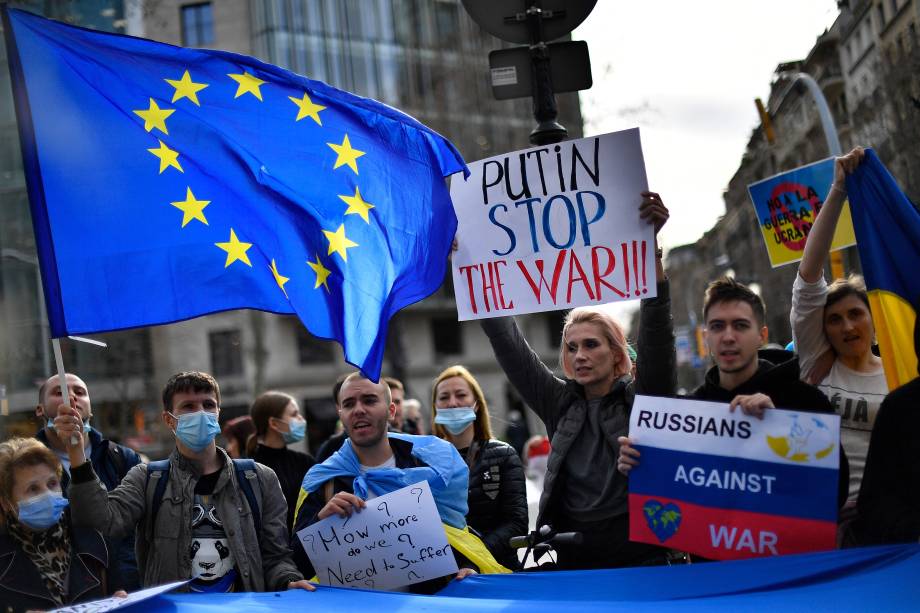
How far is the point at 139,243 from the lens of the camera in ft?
16.1

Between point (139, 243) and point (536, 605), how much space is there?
91.7 inches

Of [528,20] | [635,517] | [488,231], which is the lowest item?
[635,517]

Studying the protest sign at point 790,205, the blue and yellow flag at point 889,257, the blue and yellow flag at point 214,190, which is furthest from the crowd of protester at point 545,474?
the protest sign at point 790,205

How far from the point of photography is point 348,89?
3694 cm

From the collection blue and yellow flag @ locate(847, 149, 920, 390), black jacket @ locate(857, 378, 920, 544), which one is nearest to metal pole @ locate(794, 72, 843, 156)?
blue and yellow flag @ locate(847, 149, 920, 390)

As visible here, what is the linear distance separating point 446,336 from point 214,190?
4429cm

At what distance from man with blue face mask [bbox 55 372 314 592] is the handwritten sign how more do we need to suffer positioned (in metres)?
1.35

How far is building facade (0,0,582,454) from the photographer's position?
1178 inches

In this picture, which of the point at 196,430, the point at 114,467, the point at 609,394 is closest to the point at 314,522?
the point at 196,430

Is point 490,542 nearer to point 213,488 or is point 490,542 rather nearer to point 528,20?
point 213,488

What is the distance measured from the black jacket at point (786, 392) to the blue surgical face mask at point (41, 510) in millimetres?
2554

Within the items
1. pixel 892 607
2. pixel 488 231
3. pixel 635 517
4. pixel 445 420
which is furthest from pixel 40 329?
pixel 892 607

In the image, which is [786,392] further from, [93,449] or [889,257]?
[93,449]

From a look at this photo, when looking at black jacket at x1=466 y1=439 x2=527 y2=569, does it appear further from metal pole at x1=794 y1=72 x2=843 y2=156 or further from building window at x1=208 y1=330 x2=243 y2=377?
building window at x1=208 y1=330 x2=243 y2=377
